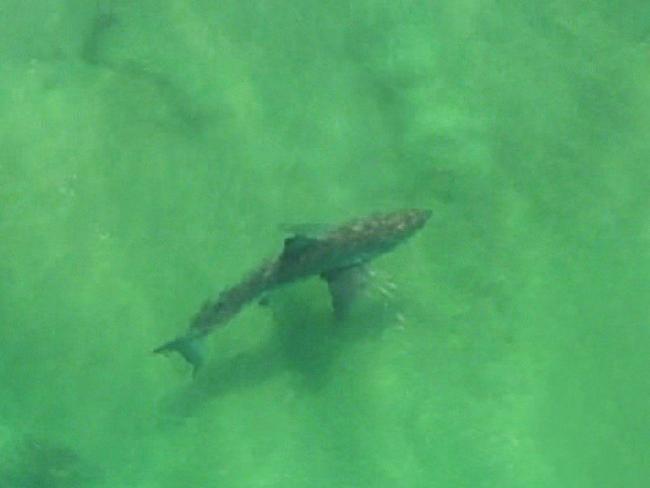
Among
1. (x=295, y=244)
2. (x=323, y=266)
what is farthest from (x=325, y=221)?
(x=295, y=244)

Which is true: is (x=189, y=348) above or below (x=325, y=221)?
below

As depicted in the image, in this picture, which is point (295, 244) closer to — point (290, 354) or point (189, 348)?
point (290, 354)

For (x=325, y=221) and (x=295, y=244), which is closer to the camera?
(x=295, y=244)

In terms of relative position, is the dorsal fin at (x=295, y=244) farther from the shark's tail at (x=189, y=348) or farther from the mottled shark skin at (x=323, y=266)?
the shark's tail at (x=189, y=348)

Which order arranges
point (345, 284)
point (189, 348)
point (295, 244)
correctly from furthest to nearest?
1. point (345, 284)
2. point (189, 348)
3. point (295, 244)

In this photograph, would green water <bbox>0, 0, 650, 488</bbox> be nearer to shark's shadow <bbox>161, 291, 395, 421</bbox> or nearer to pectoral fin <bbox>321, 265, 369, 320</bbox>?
shark's shadow <bbox>161, 291, 395, 421</bbox>

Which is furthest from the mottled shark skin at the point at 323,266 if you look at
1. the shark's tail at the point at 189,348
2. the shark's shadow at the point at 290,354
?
the shark's shadow at the point at 290,354

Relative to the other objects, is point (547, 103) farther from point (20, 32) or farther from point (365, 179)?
point (20, 32)
